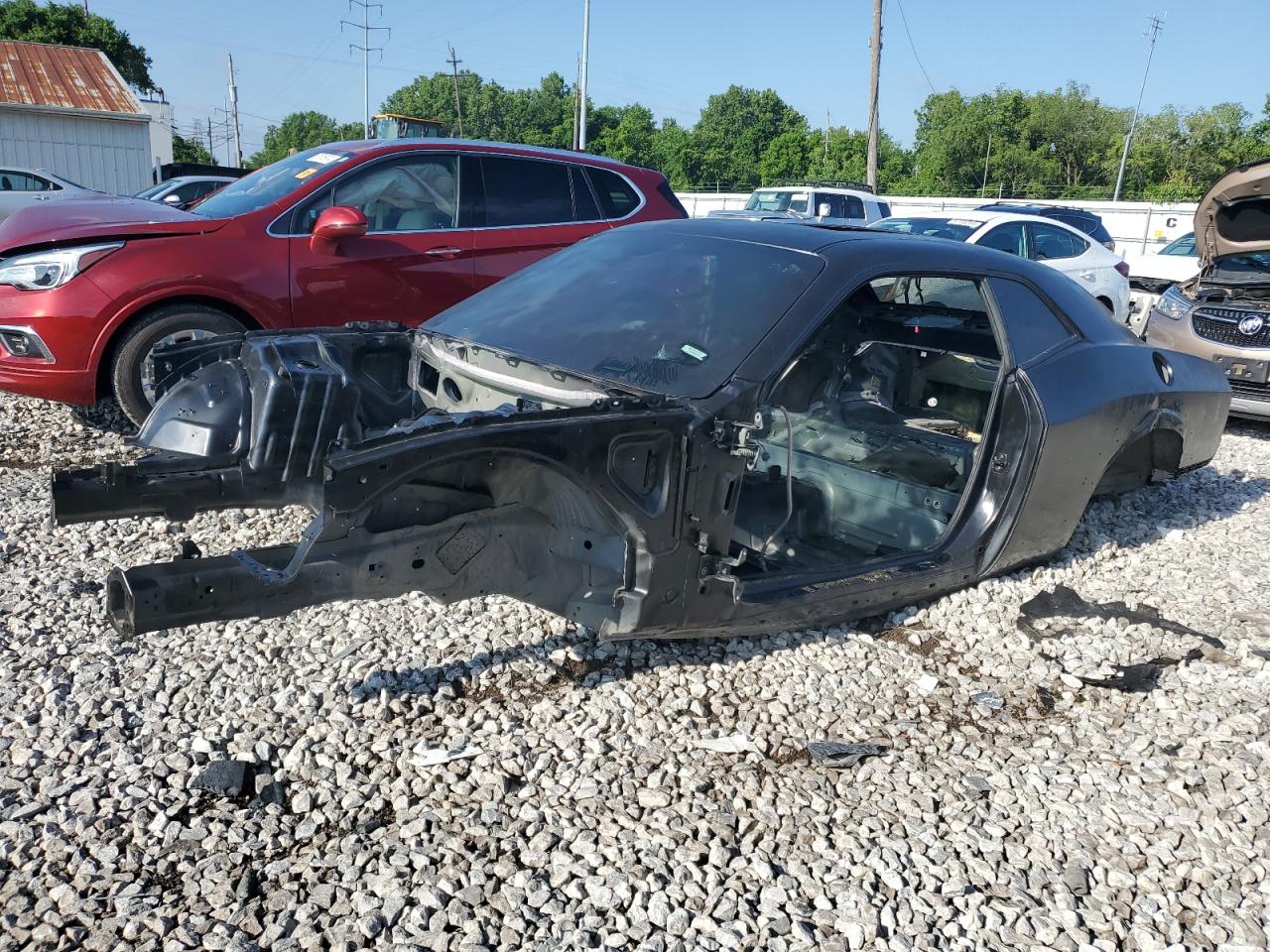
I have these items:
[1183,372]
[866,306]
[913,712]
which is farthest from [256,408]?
[1183,372]

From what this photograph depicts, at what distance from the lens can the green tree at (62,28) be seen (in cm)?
4044

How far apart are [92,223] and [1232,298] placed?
8.68 m

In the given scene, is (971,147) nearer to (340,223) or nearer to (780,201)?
(780,201)

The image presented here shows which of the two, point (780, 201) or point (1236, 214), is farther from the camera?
point (780, 201)

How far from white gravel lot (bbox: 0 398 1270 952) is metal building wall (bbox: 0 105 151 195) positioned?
28.2 metres

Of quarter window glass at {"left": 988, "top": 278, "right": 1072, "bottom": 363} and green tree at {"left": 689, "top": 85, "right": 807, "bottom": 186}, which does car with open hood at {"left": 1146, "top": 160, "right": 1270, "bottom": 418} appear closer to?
quarter window glass at {"left": 988, "top": 278, "right": 1072, "bottom": 363}

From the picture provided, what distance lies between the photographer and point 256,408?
327 centimetres

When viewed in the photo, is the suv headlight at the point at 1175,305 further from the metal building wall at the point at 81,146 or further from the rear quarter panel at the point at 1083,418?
the metal building wall at the point at 81,146

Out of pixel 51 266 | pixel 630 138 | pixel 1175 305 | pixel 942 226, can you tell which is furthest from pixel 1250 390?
pixel 630 138

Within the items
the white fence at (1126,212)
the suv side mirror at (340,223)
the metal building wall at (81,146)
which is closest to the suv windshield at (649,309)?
the suv side mirror at (340,223)

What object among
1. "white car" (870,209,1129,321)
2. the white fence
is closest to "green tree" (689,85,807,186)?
the white fence

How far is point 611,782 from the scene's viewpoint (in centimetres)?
263

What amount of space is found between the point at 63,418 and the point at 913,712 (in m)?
5.37

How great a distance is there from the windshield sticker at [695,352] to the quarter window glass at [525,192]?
3.57m
